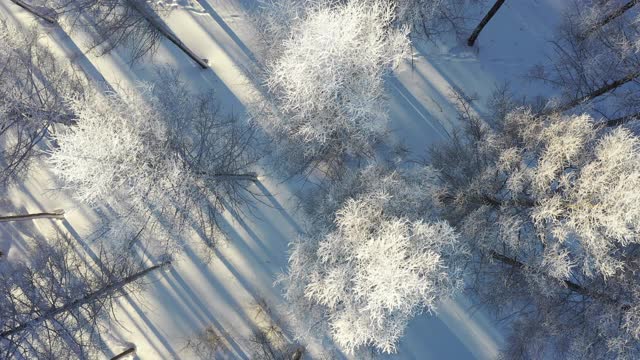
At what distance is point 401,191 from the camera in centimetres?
843

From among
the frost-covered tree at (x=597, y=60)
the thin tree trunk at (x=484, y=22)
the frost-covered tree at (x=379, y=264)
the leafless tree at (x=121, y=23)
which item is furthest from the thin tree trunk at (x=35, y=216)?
the frost-covered tree at (x=597, y=60)

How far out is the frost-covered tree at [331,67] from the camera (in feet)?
25.7

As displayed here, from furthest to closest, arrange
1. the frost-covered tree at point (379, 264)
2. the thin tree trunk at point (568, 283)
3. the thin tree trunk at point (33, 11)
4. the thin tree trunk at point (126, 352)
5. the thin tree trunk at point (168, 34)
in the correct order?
the thin tree trunk at point (126, 352), the thin tree trunk at point (33, 11), the thin tree trunk at point (168, 34), the thin tree trunk at point (568, 283), the frost-covered tree at point (379, 264)

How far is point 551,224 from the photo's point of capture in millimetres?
7816

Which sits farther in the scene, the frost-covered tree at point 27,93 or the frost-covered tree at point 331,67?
the frost-covered tree at point 27,93

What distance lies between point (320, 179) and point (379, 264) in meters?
3.36

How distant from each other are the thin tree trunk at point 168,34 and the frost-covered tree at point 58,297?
204 inches

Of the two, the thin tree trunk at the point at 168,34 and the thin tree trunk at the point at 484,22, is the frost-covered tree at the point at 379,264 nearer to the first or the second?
the thin tree trunk at the point at 484,22

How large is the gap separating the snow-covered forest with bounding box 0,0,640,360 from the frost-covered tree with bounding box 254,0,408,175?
5 cm

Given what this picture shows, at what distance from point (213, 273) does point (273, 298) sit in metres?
1.67

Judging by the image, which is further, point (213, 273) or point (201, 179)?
point (213, 273)

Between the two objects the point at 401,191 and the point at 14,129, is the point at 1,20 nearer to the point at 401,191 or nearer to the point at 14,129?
the point at 14,129

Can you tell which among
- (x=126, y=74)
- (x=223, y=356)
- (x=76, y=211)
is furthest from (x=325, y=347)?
(x=126, y=74)

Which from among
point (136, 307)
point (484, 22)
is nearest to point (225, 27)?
point (484, 22)
